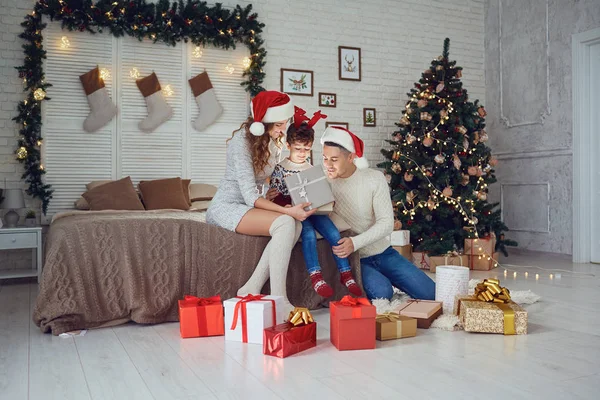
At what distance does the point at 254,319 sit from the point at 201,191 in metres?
2.92

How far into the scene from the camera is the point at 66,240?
290cm

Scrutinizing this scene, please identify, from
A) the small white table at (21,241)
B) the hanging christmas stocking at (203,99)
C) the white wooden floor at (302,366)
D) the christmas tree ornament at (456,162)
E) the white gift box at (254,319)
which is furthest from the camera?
the hanging christmas stocking at (203,99)

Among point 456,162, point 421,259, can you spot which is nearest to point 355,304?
point 421,259

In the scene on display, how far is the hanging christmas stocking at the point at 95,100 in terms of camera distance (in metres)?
5.20

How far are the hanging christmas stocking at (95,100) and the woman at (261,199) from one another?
246 cm

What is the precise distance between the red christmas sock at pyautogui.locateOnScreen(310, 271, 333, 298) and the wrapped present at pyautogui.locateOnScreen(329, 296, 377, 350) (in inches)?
18.3

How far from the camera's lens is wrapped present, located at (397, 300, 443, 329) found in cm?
284

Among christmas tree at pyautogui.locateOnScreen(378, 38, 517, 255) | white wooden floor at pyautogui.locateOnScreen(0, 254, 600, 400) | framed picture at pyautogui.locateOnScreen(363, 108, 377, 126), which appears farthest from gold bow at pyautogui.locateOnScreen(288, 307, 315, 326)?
framed picture at pyautogui.locateOnScreen(363, 108, 377, 126)

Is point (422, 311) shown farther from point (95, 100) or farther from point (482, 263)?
point (95, 100)

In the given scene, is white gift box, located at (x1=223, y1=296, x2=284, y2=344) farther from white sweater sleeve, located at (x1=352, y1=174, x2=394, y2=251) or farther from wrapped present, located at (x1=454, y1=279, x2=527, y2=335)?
wrapped present, located at (x1=454, y1=279, x2=527, y2=335)

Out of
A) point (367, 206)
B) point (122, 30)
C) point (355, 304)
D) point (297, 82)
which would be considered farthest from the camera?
point (297, 82)

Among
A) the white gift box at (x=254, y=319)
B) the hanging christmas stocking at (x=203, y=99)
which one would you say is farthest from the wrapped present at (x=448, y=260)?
the white gift box at (x=254, y=319)

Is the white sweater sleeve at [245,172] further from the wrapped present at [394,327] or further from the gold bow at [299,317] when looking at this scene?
the wrapped present at [394,327]

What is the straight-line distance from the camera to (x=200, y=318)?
2707 millimetres
